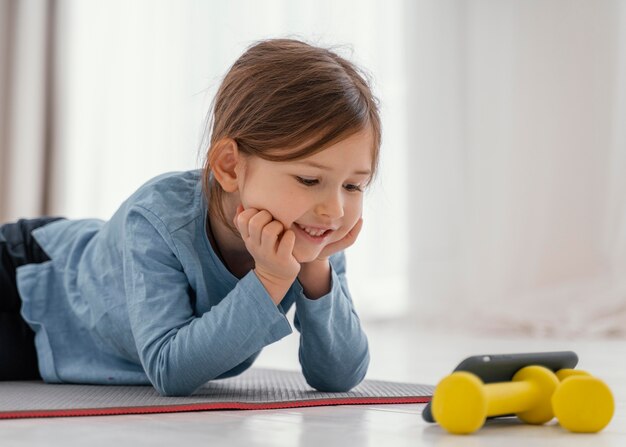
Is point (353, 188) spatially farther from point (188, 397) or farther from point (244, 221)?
point (188, 397)

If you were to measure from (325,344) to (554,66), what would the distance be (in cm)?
200

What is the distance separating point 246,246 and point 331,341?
173mm

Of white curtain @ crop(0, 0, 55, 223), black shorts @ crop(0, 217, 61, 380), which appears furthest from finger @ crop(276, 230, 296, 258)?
white curtain @ crop(0, 0, 55, 223)

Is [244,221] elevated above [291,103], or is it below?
below

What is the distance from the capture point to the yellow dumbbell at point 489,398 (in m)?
0.76

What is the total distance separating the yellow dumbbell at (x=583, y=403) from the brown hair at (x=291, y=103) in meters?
0.37

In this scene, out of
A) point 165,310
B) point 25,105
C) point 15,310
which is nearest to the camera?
point 165,310

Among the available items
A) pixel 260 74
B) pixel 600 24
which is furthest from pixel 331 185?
pixel 600 24

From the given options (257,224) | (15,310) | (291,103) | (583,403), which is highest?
(291,103)

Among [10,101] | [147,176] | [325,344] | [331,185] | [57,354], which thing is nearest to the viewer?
[331,185]

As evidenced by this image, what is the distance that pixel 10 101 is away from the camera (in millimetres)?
3957

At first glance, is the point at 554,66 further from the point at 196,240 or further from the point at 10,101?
the point at 10,101

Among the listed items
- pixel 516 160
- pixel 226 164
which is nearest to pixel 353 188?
pixel 226 164

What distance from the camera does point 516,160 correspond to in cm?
293
